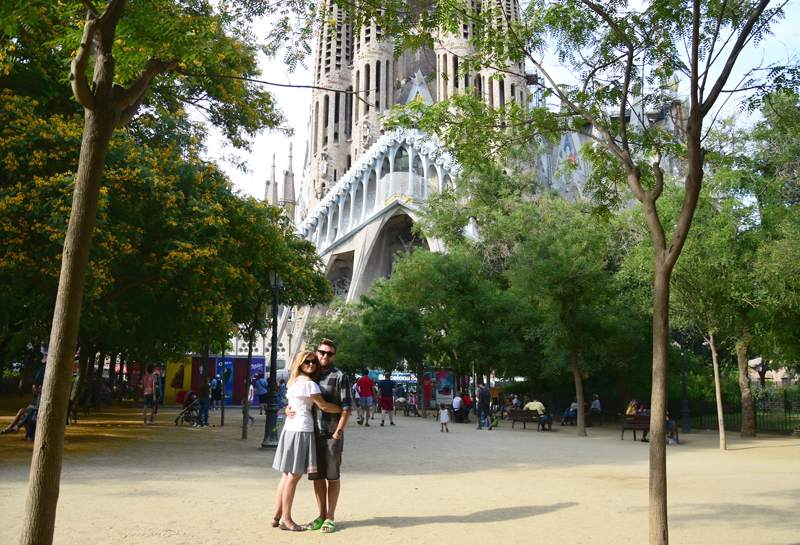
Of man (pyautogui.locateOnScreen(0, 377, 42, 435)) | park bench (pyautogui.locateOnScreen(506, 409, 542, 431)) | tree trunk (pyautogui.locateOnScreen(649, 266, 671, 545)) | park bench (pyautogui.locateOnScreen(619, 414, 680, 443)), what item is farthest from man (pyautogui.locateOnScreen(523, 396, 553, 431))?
tree trunk (pyautogui.locateOnScreen(649, 266, 671, 545))

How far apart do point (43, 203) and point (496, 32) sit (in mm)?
7151

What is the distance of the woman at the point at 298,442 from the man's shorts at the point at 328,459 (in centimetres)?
11

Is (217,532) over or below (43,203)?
below

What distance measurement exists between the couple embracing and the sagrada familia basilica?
132 ft

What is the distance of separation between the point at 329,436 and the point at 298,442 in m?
0.29

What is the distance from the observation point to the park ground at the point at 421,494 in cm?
540

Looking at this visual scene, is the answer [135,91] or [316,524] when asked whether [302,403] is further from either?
[135,91]

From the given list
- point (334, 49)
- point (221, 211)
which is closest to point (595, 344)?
point (221, 211)

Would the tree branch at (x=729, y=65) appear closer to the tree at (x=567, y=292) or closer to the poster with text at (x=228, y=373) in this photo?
Answer: the tree at (x=567, y=292)

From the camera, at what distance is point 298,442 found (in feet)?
17.9

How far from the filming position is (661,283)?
17.6 feet

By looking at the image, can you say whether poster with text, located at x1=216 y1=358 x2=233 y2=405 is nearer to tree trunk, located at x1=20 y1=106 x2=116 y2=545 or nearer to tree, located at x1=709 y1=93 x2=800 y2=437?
tree, located at x1=709 y1=93 x2=800 y2=437

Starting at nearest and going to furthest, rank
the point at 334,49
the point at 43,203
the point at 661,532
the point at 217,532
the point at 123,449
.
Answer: the point at 661,532 < the point at 217,532 < the point at 43,203 < the point at 123,449 < the point at 334,49

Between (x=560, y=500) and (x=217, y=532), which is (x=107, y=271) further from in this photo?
(x=560, y=500)
